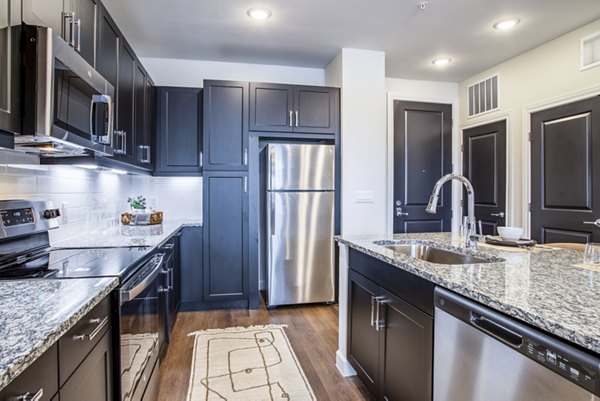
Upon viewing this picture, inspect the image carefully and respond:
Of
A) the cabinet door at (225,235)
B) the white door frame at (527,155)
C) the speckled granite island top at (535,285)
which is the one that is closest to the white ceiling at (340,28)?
the white door frame at (527,155)

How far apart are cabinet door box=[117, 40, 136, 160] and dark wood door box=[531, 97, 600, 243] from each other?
383 centimetres

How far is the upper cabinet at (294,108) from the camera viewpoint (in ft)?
11.6

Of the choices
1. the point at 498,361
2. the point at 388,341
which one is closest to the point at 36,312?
the point at 498,361

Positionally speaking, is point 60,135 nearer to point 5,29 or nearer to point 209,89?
point 5,29

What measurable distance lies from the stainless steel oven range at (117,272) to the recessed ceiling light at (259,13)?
6.75 ft

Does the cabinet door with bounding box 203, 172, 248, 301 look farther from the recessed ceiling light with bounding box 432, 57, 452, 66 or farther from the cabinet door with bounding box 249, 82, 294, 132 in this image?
the recessed ceiling light with bounding box 432, 57, 452, 66

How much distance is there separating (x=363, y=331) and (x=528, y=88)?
10.8 ft

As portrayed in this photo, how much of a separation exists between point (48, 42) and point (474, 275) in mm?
1758

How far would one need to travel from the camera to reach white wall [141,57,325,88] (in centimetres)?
388

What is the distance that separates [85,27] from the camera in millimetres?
1801

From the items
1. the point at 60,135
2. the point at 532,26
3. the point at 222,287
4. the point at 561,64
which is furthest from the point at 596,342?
the point at 561,64

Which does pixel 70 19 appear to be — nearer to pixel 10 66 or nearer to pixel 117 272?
pixel 10 66

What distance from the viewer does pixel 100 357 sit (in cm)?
120

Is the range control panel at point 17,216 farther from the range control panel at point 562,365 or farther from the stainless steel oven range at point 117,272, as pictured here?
the range control panel at point 562,365
